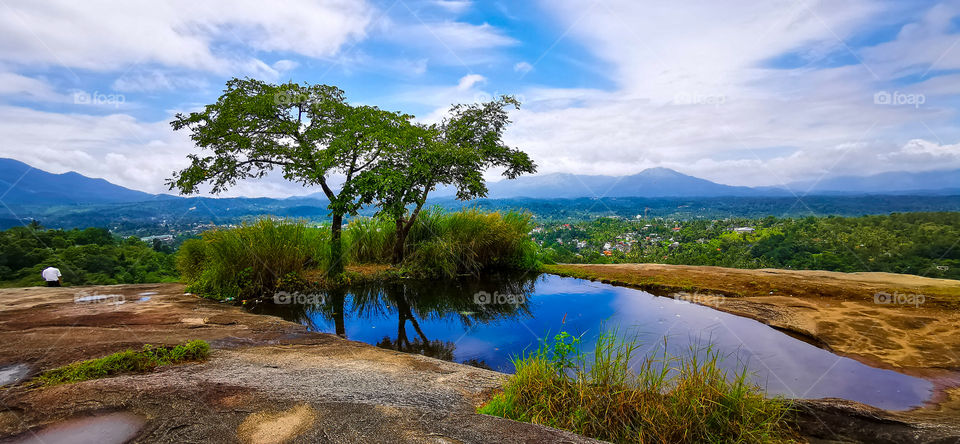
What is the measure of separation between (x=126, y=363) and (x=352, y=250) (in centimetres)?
735

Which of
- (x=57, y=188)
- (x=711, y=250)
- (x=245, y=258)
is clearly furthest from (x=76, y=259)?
(x=57, y=188)

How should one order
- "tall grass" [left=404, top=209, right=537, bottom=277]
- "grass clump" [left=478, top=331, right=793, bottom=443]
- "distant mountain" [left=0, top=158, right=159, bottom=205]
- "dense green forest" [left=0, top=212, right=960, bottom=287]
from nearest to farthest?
"grass clump" [left=478, top=331, right=793, bottom=443] < "dense green forest" [left=0, top=212, right=960, bottom=287] < "tall grass" [left=404, top=209, right=537, bottom=277] < "distant mountain" [left=0, top=158, right=159, bottom=205]

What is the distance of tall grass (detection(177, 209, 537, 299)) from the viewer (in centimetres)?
790

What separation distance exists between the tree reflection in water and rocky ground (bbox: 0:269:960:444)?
120cm

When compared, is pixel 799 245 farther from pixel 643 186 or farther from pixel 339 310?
pixel 643 186

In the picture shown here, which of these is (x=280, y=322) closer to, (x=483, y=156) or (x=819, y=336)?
(x=483, y=156)

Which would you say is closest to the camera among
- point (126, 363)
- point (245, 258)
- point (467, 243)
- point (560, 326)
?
point (126, 363)

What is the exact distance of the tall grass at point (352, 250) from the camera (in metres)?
7.90

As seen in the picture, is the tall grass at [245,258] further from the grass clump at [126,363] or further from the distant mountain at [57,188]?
the distant mountain at [57,188]

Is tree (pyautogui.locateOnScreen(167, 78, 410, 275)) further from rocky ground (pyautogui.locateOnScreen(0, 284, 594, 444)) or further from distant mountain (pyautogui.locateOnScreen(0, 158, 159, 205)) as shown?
distant mountain (pyautogui.locateOnScreen(0, 158, 159, 205))

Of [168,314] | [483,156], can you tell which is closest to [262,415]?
[168,314]

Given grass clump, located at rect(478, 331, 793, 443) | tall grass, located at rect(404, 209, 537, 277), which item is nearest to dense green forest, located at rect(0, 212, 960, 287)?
tall grass, located at rect(404, 209, 537, 277)

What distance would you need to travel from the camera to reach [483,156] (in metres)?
10.0

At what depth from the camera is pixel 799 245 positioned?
12.3 m
